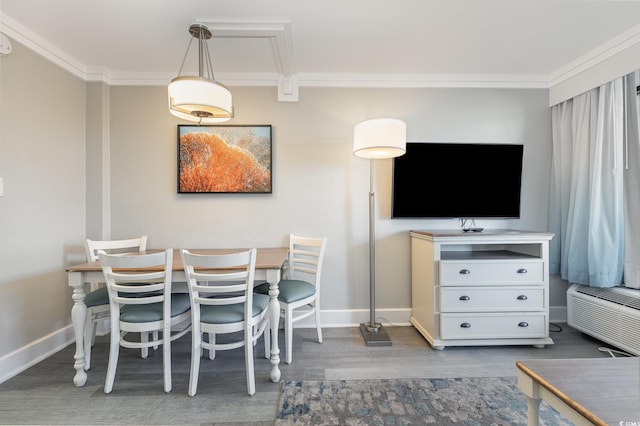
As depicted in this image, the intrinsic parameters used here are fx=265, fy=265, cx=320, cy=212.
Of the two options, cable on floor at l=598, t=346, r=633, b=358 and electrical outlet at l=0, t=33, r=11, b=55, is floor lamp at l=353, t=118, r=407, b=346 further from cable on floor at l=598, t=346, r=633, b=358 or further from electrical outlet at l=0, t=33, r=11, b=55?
electrical outlet at l=0, t=33, r=11, b=55

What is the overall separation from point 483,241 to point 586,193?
3.77 feet

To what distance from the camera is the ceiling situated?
186 centimetres

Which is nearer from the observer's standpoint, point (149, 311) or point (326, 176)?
point (149, 311)

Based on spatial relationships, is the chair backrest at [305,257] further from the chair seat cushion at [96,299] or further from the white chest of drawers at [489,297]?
the chair seat cushion at [96,299]

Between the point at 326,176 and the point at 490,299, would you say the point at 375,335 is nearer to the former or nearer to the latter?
the point at 490,299

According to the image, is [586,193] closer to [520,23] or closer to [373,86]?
[520,23]

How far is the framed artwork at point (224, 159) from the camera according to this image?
2678 millimetres

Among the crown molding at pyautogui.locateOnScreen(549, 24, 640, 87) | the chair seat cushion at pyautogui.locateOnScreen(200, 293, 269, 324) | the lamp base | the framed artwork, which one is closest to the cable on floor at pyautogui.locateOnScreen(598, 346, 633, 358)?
the lamp base

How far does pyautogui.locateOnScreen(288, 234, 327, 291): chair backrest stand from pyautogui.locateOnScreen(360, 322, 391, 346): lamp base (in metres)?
0.66

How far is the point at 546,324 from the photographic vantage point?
7.42 feet

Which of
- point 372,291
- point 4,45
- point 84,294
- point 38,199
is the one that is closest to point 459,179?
point 372,291

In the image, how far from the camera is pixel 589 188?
2.41 meters

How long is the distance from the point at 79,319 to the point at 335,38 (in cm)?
279

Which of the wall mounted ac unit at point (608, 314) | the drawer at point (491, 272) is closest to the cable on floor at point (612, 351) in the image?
the wall mounted ac unit at point (608, 314)
